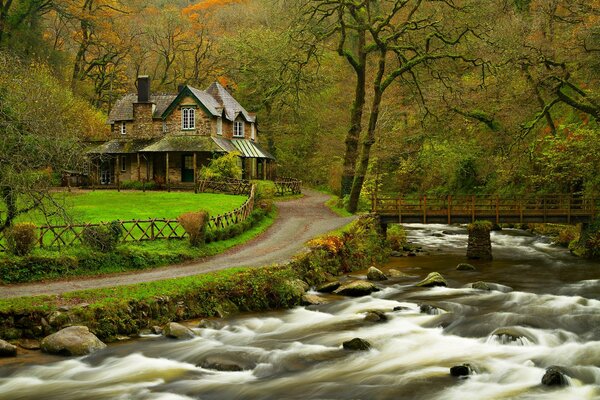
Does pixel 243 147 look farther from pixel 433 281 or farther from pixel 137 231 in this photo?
pixel 433 281

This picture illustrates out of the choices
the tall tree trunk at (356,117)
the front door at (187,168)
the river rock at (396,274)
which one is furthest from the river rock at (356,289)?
the front door at (187,168)

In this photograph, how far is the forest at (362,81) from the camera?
98.0 ft

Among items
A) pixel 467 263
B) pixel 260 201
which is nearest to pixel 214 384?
pixel 467 263

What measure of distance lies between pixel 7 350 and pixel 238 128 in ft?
142

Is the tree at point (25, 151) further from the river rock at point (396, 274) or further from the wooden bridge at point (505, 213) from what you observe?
the wooden bridge at point (505, 213)

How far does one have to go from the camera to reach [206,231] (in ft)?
83.6

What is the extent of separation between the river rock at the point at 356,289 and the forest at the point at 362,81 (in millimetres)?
10339

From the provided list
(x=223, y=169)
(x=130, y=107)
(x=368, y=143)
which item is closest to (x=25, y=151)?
(x=368, y=143)

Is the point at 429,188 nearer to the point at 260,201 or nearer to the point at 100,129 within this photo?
the point at 260,201

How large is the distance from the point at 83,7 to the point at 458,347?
2037 inches

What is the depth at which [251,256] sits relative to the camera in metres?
23.8

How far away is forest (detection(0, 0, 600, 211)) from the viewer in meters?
29.9

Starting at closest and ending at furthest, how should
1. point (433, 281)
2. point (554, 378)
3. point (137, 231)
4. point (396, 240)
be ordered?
1. point (554, 378)
2. point (433, 281)
3. point (137, 231)
4. point (396, 240)

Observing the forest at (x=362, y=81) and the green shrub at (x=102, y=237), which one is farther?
the forest at (x=362, y=81)
